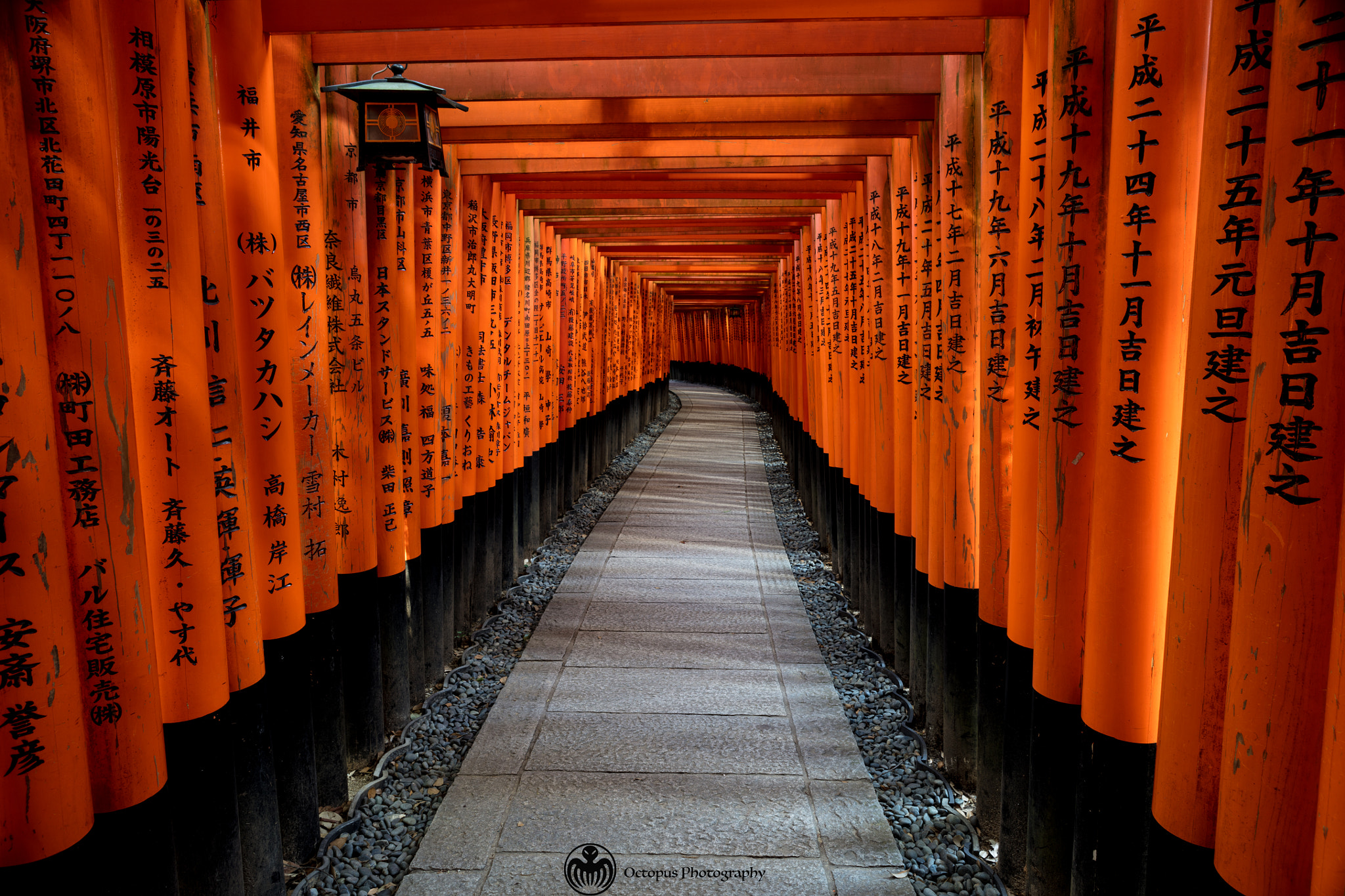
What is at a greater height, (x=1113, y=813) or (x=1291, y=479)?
(x=1291, y=479)

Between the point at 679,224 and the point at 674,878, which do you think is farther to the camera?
the point at 679,224

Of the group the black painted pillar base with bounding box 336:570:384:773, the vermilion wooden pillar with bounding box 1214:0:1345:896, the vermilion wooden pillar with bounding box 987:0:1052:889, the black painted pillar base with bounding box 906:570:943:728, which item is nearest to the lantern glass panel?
the black painted pillar base with bounding box 336:570:384:773

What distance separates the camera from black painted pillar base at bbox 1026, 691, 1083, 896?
2.94m

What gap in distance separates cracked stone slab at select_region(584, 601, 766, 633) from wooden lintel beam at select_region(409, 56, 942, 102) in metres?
3.86

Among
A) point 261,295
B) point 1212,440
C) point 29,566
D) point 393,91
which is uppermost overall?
point 393,91

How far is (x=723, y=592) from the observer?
7.57 metres

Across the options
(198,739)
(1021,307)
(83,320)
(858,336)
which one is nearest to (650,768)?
(198,739)

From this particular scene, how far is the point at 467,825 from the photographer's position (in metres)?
3.83

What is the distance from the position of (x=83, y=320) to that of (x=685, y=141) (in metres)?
4.85

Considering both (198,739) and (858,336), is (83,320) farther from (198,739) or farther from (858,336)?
(858,336)

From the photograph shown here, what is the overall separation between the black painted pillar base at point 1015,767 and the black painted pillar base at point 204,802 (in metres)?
2.86

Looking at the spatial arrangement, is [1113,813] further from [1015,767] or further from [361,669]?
[361,669]

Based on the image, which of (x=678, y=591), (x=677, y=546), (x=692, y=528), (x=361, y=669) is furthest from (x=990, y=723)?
(x=692, y=528)

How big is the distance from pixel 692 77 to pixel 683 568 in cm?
499
